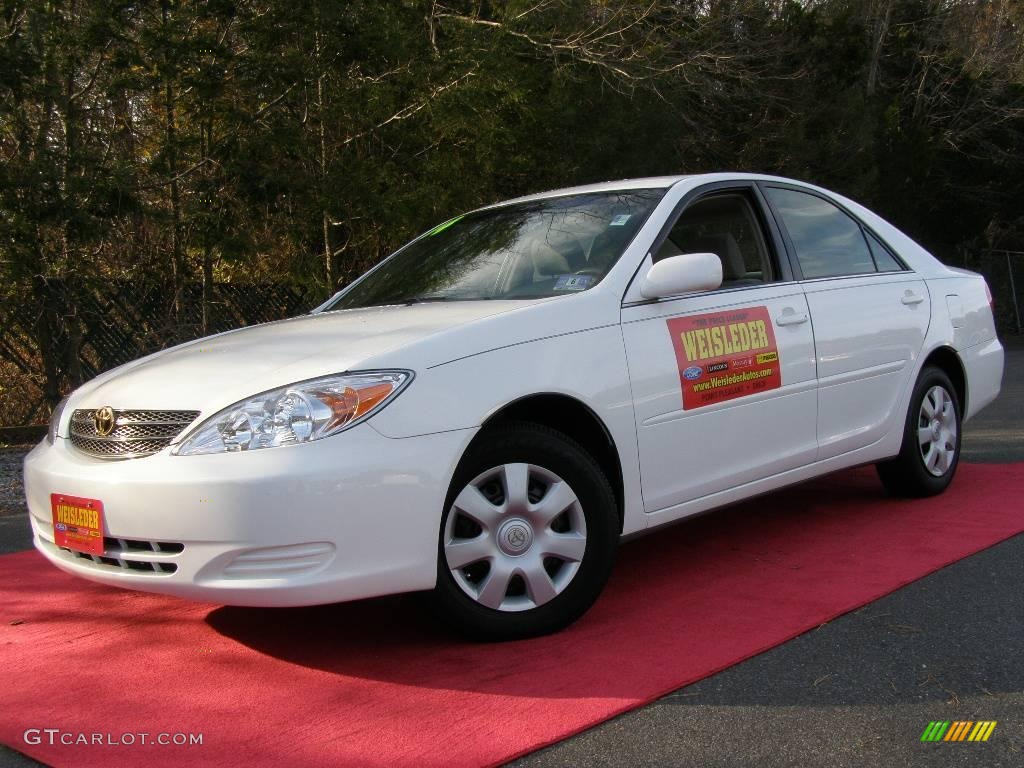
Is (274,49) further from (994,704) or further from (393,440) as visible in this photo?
(994,704)

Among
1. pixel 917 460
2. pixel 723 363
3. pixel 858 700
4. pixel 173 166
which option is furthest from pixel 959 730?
pixel 173 166

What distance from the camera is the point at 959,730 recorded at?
2.89m

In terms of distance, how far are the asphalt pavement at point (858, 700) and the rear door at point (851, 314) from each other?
101cm

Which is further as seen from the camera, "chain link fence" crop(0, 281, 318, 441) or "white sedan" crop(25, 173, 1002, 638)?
"chain link fence" crop(0, 281, 318, 441)

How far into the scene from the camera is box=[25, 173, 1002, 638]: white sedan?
10.6 feet

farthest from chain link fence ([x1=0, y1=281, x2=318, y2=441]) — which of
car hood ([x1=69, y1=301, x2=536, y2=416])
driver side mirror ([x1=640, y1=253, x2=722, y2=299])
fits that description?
driver side mirror ([x1=640, y1=253, x2=722, y2=299])

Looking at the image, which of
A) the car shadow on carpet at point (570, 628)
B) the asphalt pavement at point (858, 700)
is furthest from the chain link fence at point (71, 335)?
the asphalt pavement at point (858, 700)

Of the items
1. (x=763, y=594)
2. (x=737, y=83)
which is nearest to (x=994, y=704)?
(x=763, y=594)

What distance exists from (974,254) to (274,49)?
19.3 m

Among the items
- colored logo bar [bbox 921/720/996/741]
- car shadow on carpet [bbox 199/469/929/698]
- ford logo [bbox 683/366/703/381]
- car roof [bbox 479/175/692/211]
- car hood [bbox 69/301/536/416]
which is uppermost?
car roof [bbox 479/175/692/211]

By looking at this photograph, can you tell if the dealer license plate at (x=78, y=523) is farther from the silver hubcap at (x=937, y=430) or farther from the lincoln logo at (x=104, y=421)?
the silver hubcap at (x=937, y=430)

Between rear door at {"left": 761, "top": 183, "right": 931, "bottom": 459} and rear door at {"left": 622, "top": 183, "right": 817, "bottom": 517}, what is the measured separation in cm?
13

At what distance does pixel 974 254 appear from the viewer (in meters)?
24.4

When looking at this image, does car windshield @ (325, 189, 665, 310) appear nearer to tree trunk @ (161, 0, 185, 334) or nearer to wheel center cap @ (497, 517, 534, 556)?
wheel center cap @ (497, 517, 534, 556)
